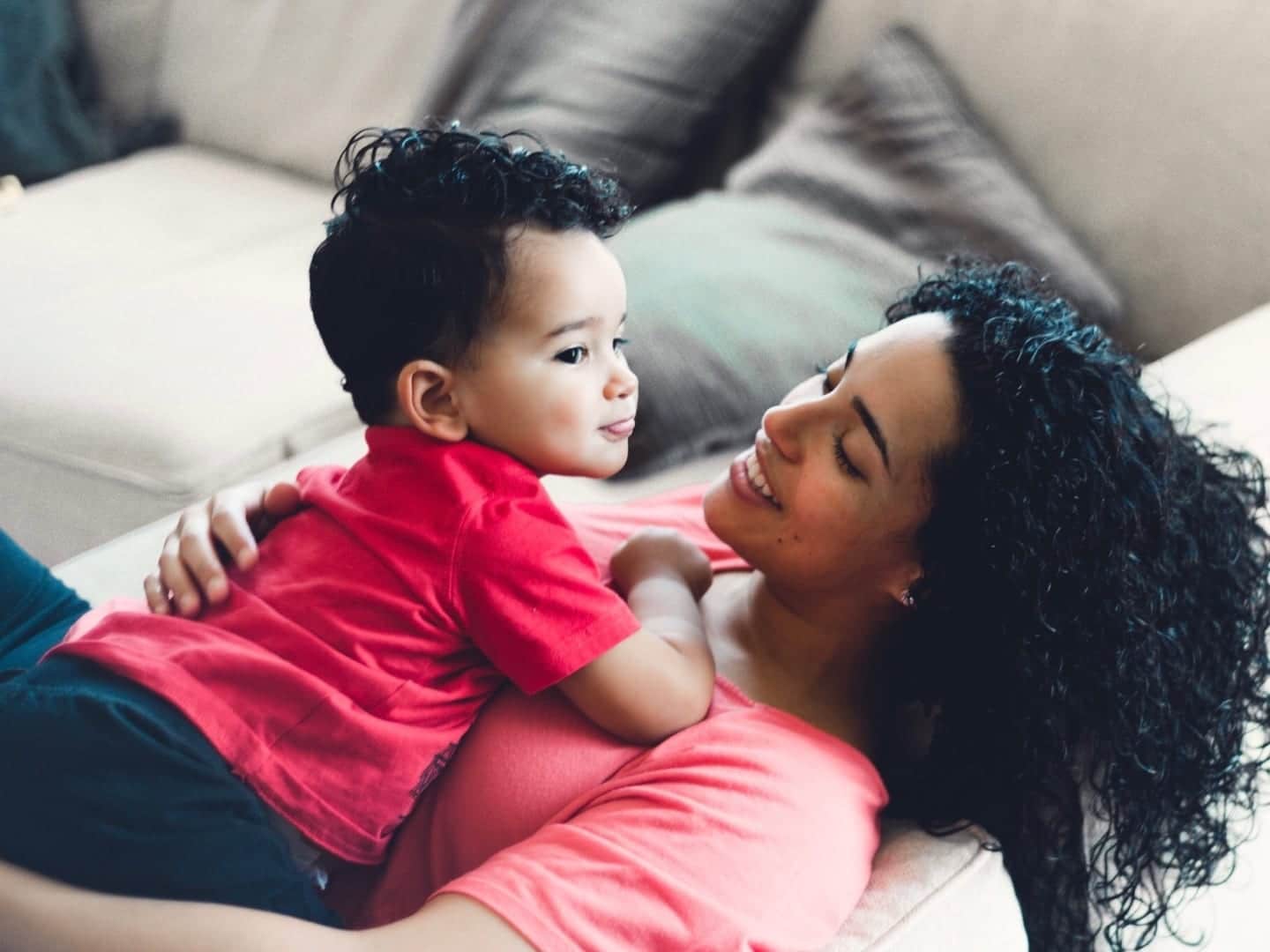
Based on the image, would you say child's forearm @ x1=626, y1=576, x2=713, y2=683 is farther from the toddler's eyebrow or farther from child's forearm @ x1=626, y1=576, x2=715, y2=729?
the toddler's eyebrow

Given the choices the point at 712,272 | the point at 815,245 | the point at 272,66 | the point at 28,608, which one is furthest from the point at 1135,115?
the point at 272,66

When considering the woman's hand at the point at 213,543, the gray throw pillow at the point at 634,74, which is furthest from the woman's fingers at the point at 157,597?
the gray throw pillow at the point at 634,74

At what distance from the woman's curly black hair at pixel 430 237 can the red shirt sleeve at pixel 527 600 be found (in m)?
0.14

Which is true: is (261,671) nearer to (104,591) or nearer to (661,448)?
(104,591)

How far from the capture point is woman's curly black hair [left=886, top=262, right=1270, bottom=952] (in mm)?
919

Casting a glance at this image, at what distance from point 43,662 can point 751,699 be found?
0.51 m

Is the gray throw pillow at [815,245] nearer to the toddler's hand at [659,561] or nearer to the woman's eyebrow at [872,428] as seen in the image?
the toddler's hand at [659,561]

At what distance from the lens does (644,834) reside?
84 cm

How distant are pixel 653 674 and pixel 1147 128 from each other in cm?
100

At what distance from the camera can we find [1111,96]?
1.55 meters

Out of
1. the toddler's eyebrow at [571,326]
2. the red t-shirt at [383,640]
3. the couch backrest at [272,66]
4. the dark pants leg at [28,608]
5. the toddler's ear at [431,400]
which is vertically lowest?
the couch backrest at [272,66]

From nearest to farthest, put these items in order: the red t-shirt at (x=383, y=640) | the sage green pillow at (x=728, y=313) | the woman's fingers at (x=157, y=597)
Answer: the red t-shirt at (x=383, y=640)
the woman's fingers at (x=157, y=597)
the sage green pillow at (x=728, y=313)

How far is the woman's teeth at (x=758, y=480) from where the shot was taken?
1.02 metres

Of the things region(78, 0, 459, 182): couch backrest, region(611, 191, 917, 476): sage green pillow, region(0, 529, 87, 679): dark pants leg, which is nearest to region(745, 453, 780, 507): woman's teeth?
region(611, 191, 917, 476): sage green pillow
